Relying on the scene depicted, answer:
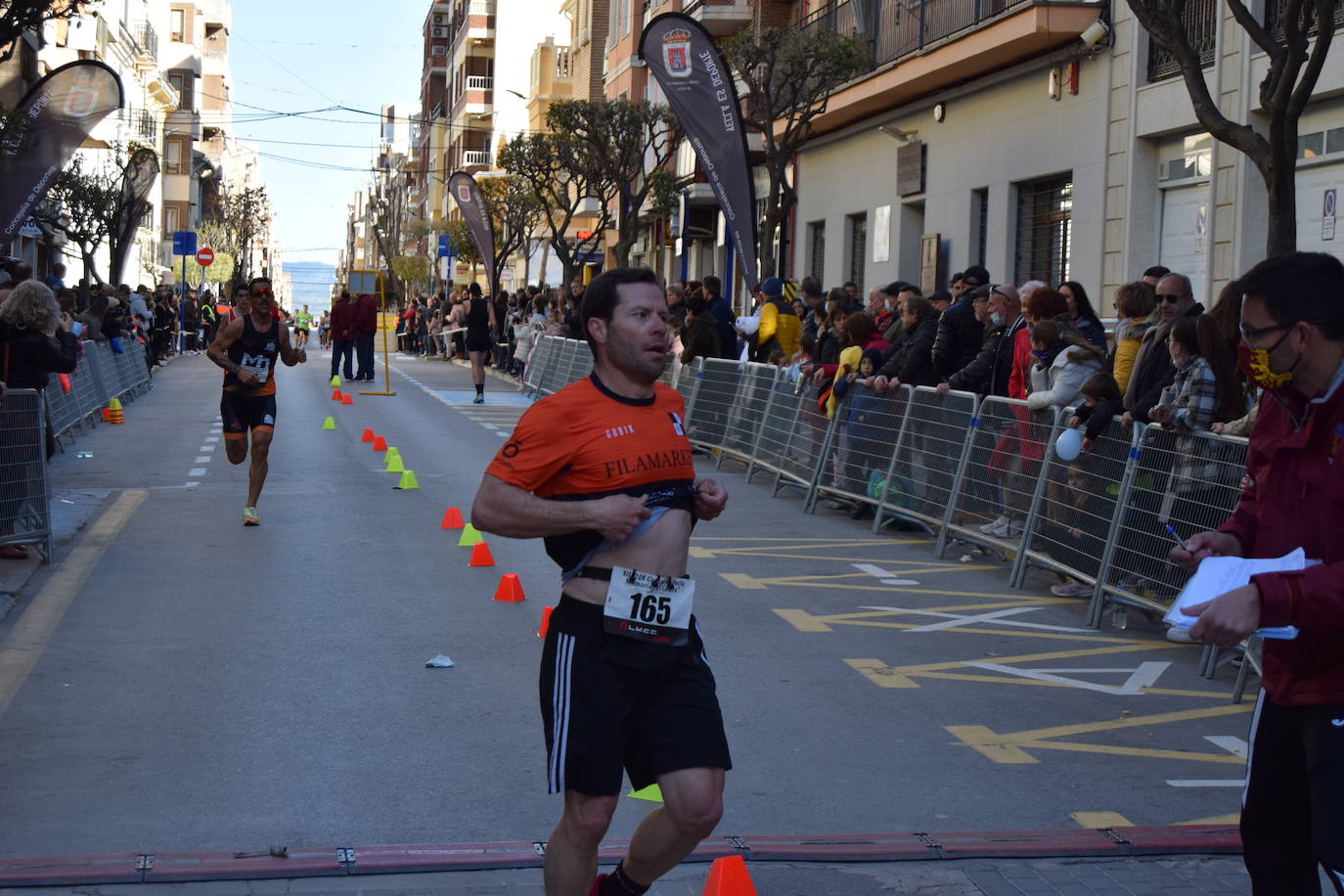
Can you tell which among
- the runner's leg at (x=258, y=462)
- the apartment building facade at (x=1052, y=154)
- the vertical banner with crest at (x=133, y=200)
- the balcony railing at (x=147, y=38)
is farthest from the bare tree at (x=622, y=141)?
the balcony railing at (x=147, y=38)

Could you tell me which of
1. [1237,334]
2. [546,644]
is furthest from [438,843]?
[1237,334]

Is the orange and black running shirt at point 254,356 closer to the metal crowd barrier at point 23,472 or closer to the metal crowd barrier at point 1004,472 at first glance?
the metal crowd barrier at point 23,472

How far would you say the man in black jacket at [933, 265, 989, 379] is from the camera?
13.2m

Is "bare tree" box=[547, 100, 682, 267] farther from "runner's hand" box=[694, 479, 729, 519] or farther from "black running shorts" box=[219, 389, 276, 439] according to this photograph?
"runner's hand" box=[694, 479, 729, 519]

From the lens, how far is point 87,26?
56.2m

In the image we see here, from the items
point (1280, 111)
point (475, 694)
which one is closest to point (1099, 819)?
point (475, 694)

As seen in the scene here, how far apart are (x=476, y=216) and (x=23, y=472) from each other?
31596 mm

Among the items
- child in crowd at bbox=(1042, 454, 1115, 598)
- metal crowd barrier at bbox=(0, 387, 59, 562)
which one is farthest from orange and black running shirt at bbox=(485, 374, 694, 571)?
metal crowd barrier at bbox=(0, 387, 59, 562)

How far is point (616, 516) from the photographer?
13.0 feet

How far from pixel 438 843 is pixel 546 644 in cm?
121

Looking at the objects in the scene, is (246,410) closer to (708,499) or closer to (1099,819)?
(1099,819)

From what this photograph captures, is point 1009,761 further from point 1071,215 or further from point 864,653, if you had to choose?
point 1071,215

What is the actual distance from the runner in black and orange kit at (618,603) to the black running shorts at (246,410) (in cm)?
871

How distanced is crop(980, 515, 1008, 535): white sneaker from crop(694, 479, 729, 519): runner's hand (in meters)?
7.27
